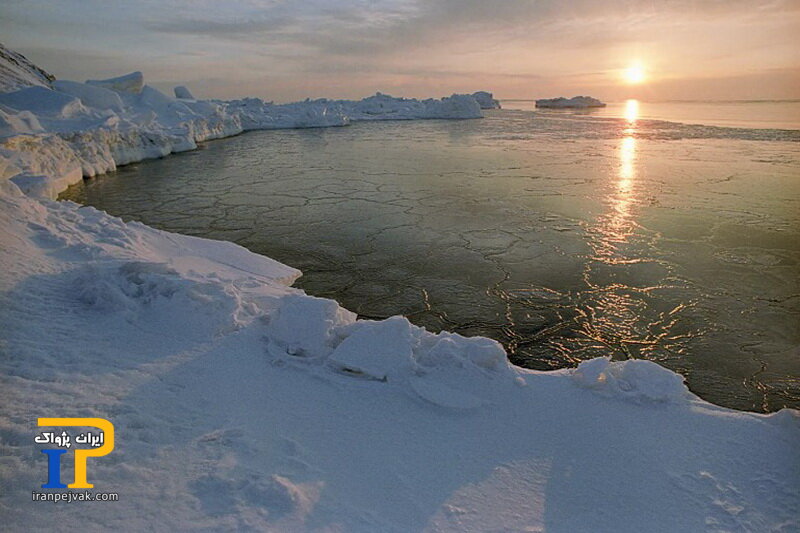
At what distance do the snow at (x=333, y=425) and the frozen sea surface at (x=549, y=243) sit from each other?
40.5 inches

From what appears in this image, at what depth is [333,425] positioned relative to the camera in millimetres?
2393

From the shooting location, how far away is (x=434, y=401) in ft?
8.47

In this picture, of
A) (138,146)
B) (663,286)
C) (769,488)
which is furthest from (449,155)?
(769,488)

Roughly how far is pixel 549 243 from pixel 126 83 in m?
24.4

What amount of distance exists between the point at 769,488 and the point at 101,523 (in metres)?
2.74

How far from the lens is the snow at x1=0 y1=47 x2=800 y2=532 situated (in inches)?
72.0

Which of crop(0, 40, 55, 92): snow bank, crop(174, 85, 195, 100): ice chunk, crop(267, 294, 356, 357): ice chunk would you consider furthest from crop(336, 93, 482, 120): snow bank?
crop(267, 294, 356, 357): ice chunk

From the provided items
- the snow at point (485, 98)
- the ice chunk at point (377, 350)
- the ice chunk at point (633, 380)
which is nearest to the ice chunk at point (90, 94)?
the ice chunk at point (377, 350)

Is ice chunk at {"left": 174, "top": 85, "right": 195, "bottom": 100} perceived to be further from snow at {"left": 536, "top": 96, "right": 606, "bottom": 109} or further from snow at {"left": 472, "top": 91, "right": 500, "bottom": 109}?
snow at {"left": 536, "top": 96, "right": 606, "bottom": 109}

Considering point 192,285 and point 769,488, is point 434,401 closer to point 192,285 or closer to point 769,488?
point 769,488

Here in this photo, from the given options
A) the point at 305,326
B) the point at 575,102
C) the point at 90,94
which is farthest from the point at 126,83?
the point at 575,102

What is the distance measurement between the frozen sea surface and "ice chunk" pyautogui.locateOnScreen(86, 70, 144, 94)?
39.5 ft

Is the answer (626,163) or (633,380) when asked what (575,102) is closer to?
(626,163)

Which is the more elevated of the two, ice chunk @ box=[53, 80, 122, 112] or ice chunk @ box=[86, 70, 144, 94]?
ice chunk @ box=[86, 70, 144, 94]
